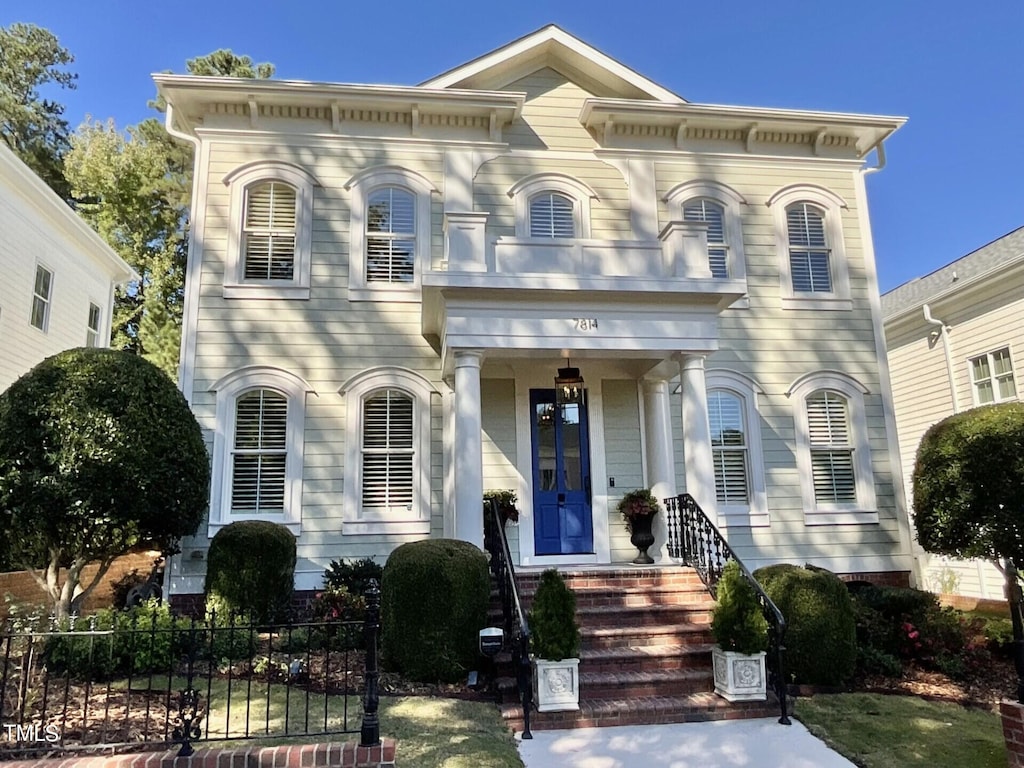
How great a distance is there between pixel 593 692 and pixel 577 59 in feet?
30.9

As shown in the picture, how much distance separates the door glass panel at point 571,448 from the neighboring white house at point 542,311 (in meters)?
0.04

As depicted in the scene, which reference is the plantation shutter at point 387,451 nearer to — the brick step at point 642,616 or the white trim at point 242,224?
the white trim at point 242,224

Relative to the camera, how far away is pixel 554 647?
610cm

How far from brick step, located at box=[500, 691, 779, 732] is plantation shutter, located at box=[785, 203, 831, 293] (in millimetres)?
7068

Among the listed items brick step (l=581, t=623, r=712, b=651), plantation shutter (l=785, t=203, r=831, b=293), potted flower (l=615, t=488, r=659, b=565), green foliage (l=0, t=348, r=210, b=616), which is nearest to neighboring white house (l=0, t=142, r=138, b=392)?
green foliage (l=0, t=348, r=210, b=616)

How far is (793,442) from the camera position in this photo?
10531mm

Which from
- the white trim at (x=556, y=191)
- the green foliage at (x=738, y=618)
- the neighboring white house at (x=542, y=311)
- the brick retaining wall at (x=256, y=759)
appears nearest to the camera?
the brick retaining wall at (x=256, y=759)

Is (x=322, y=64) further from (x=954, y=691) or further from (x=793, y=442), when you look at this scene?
(x=954, y=691)

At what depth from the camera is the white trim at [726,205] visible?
36.0 ft

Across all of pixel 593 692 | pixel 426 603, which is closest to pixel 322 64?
pixel 426 603

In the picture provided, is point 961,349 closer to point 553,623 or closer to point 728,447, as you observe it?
point 728,447

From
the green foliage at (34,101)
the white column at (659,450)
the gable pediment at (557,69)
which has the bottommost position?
the white column at (659,450)

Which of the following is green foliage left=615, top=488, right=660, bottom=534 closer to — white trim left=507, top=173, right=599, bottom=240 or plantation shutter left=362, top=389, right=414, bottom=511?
plantation shutter left=362, top=389, right=414, bottom=511

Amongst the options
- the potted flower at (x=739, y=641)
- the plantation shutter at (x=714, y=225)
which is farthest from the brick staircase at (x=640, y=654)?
the plantation shutter at (x=714, y=225)
